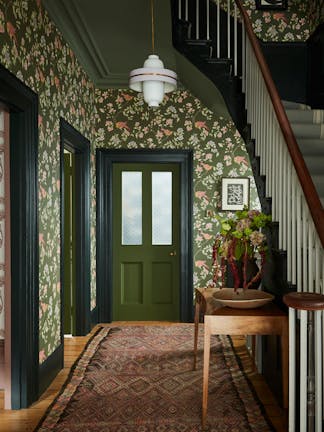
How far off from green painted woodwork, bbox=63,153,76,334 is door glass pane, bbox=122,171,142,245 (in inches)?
36.5

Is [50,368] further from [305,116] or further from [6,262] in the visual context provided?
[305,116]

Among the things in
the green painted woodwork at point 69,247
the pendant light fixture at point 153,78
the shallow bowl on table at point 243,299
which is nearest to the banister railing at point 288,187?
the shallow bowl on table at point 243,299

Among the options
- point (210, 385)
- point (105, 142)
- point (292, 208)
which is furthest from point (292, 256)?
point (105, 142)

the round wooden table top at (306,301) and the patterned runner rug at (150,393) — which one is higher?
the round wooden table top at (306,301)

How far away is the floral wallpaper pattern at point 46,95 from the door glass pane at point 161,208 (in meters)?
1.70

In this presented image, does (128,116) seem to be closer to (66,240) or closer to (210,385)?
(66,240)

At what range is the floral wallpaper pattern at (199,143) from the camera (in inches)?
223

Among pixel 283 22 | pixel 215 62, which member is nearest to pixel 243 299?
pixel 215 62

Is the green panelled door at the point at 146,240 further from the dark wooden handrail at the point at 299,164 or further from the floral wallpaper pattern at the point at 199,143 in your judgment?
the dark wooden handrail at the point at 299,164

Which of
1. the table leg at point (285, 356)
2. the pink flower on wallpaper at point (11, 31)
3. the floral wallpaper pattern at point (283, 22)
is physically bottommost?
the table leg at point (285, 356)

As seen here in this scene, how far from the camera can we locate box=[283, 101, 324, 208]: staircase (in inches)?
142

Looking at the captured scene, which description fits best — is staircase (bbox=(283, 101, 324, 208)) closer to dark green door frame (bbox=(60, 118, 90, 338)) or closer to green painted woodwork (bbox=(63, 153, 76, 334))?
dark green door frame (bbox=(60, 118, 90, 338))

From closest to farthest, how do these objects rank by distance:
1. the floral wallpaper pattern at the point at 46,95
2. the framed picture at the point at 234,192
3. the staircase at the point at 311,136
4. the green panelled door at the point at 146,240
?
the floral wallpaper pattern at the point at 46,95 → the staircase at the point at 311,136 → the framed picture at the point at 234,192 → the green panelled door at the point at 146,240

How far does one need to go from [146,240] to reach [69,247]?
1153 millimetres
